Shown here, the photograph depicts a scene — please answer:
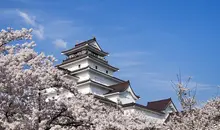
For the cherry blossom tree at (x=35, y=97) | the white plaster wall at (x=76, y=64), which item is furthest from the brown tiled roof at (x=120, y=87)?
the cherry blossom tree at (x=35, y=97)

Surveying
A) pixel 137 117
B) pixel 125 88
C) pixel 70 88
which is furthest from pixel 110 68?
pixel 70 88

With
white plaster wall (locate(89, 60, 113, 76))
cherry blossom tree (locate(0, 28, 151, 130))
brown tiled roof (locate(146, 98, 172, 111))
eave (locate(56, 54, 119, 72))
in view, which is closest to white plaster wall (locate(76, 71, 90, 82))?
white plaster wall (locate(89, 60, 113, 76))

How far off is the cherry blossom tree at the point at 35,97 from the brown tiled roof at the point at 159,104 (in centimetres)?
3639

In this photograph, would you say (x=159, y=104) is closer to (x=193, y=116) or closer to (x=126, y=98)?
(x=126, y=98)

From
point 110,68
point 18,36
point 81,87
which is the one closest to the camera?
point 18,36

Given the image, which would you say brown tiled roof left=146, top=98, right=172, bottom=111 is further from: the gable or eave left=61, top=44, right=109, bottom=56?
the gable

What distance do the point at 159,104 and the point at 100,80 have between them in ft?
36.4

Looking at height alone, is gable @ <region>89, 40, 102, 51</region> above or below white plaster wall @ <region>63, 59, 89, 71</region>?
above

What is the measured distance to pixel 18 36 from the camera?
34.4 ft

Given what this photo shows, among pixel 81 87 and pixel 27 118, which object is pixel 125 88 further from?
pixel 27 118

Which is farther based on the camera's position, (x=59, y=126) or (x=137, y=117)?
(x=137, y=117)

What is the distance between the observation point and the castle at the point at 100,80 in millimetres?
40875

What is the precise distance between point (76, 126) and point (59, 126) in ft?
2.23

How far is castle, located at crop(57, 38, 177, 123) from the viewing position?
134 feet
